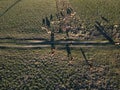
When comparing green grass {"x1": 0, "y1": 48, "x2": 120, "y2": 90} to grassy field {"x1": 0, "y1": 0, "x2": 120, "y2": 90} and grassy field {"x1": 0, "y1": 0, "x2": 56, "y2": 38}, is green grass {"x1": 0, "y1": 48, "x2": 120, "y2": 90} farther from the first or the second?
grassy field {"x1": 0, "y1": 0, "x2": 56, "y2": 38}

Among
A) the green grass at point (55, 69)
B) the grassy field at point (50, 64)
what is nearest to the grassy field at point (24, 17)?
the grassy field at point (50, 64)

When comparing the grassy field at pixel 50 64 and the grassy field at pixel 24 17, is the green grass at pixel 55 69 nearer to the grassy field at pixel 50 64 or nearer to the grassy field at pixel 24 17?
the grassy field at pixel 50 64

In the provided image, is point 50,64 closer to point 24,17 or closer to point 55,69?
point 55,69

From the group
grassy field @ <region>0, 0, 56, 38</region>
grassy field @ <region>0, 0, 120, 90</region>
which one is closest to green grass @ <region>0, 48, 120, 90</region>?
grassy field @ <region>0, 0, 120, 90</region>

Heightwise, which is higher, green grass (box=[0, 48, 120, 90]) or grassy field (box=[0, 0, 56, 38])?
grassy field (box=[0, 0, 56, 38])

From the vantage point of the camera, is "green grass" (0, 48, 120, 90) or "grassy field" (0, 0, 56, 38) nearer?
"green grass" (0, 48, 120, 90)

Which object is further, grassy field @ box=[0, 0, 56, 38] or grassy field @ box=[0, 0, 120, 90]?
grassy field @ box=[0, 0, 56, 38]

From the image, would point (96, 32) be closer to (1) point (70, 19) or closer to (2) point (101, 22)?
(2) point (101, 22)
